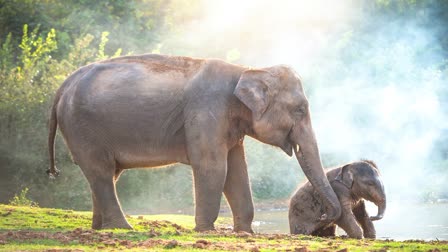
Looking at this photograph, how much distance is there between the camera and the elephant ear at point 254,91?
13414 mm

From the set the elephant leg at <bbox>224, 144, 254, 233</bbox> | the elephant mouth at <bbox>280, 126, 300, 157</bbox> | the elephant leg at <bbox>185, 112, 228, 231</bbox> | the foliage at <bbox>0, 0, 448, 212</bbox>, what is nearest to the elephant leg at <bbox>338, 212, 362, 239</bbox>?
the elephant mouth at <bbox>280, 126, 300, 157</bbox>

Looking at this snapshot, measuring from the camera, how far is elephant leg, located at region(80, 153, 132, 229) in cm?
1363

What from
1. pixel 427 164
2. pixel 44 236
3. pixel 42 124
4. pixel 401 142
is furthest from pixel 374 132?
pixel 44 236

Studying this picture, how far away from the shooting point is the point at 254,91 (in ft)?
44.0

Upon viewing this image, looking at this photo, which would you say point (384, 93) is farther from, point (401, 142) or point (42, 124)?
point (42, 124)

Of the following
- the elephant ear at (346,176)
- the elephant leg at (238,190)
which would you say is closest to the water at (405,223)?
the elephant ear at (346,176)

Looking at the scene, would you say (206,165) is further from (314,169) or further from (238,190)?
(314,169)

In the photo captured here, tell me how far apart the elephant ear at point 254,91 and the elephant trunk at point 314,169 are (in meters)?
0.62

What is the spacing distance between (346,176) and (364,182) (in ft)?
0.91

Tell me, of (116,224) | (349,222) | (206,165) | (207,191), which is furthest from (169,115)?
(349,222)

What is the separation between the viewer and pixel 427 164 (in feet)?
119

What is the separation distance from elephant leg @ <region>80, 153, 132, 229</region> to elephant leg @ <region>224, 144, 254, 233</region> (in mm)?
1589

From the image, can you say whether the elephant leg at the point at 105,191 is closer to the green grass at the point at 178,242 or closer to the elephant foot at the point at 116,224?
the elephant foot at the point at 116,224

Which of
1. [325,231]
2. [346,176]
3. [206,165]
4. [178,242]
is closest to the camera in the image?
[178,242]
